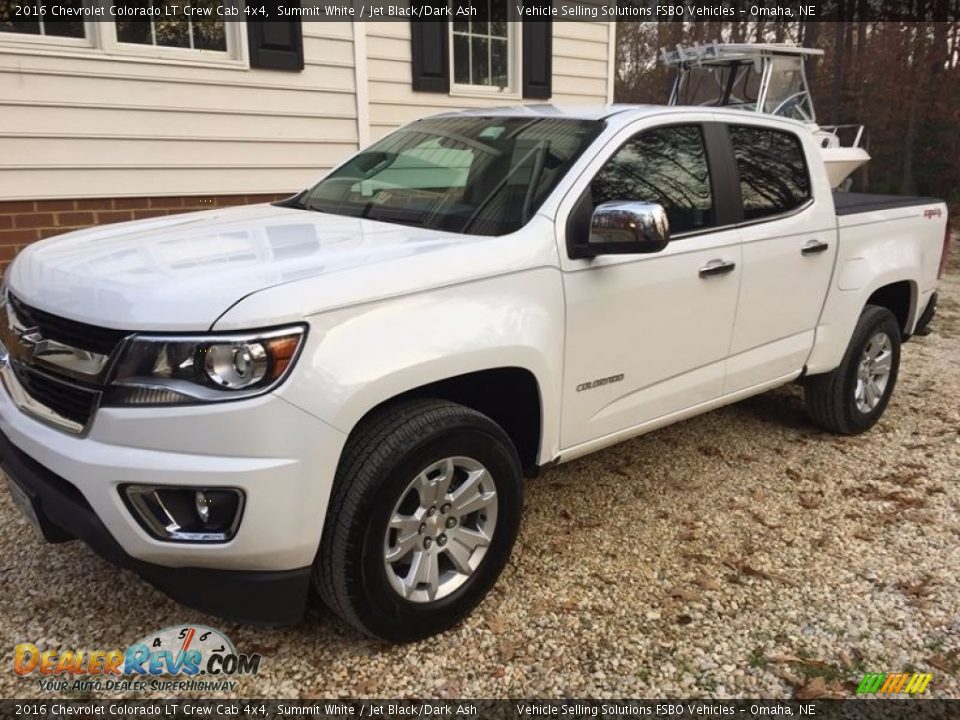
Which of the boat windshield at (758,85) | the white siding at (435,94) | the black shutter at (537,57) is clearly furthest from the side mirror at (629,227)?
the boat windshield at (758,85)

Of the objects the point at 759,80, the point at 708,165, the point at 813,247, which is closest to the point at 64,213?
the point at 708,165

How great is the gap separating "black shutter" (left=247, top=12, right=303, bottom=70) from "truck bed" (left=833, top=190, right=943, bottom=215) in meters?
4.50

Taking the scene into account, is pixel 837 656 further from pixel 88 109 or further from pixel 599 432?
pixel 88 109

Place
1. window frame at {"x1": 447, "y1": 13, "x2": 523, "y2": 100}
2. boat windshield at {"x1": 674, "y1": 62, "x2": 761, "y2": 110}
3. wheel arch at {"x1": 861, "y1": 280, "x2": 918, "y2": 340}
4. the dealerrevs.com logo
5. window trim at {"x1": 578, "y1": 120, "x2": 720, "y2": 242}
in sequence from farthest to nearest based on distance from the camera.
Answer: boat windshield at {"x1": 674, "y1": 62, "x2": 761, "y2": 110}
window frame at {"x1": 447, "y1": 13, "x2": 523, "y2": 100}
wheel arch at {"x1": 861, "y1": 280, "x2": 918, "y2": 340}
window trim at {"x1": 578, "y1": 120, "x2": 720, "y2": 242}
the dealerrevs.com logo

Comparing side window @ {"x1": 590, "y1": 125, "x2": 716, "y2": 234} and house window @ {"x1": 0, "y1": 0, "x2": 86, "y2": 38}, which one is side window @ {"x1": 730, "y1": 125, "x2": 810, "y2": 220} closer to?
side window @ {"x1": 590, "y1": 125, "x2": 716, "y2": 234}

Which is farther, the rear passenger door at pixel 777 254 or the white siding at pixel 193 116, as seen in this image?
the white siding at pixel 193 116

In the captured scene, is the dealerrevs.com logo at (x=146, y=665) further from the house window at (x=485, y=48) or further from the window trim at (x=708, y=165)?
the house window at (x=485, y=48)

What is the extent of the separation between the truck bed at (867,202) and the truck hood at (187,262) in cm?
258

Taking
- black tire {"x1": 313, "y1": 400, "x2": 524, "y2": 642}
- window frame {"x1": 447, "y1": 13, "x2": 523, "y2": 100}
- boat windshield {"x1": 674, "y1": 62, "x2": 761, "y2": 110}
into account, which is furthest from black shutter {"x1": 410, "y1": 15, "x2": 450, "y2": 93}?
boat windshield {"x1": 674, "y1": 62, "x2": 761, "y2": 110}

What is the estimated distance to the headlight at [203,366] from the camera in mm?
2158

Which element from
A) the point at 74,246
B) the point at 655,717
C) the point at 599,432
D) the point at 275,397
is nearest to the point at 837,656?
the point at 655,717

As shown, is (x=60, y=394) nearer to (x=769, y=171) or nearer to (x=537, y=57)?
(x=769, y=171)

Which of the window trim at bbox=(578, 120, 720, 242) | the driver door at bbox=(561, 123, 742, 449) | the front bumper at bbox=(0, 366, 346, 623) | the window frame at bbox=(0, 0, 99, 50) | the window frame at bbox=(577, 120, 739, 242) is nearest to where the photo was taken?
the front bumper at bbox=(0, 366, 346, 623)

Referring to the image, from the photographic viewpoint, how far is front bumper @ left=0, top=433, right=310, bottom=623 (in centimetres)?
229
